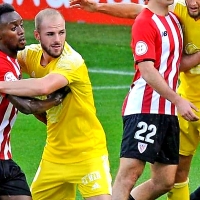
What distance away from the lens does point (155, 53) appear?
784 cm

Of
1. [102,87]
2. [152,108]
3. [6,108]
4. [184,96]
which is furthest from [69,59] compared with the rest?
[102,87]

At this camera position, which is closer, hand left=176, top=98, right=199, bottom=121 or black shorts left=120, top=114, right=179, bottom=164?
hand left=176, top=98, right=199, bottom=121

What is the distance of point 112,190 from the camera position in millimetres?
8031

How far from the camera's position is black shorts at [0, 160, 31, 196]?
25.2 feet

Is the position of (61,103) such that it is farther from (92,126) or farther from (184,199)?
(184,199)

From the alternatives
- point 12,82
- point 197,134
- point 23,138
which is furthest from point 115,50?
point 12,82

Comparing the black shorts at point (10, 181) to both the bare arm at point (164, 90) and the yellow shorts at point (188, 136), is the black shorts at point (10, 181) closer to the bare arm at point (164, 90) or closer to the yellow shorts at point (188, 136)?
the bare arm at point (164, 90)

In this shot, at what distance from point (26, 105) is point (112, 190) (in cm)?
112

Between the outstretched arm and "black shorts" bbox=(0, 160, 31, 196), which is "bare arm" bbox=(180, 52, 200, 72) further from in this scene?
"black shorts" bbox=(0, 160, 31, 196)

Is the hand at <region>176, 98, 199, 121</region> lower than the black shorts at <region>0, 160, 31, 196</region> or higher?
higher

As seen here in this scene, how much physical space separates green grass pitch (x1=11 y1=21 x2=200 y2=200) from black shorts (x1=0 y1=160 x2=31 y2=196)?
200 cm

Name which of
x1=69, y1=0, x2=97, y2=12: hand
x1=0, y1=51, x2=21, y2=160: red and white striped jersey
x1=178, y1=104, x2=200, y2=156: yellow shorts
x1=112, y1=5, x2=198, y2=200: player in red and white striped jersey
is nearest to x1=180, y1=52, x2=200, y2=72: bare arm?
x1=112, y1=5, x2=198, y2=200: player in red and white striped jersey

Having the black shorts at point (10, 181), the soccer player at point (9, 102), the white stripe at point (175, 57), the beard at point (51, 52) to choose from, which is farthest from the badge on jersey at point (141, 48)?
the black shorts at point (10, 181)

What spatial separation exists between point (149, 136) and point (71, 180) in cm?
76
